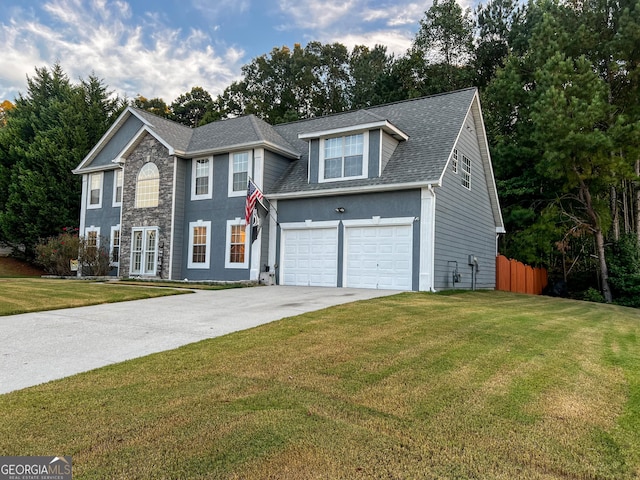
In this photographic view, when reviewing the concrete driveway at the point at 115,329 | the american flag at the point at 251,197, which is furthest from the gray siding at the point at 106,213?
the concrete driveway at the point at 115,329

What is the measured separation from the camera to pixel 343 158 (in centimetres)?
1464

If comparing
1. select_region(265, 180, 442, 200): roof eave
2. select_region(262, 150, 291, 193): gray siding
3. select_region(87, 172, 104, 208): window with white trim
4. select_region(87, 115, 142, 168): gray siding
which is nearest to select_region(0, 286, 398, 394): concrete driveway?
select_region(265, 180, 442, 200): roof eave

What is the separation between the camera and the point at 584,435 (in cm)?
312

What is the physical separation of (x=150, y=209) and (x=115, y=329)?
1183 cm

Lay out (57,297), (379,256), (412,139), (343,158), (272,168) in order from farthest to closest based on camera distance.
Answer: (272,168), (412,139), (343,158), (379,256), (57,297)

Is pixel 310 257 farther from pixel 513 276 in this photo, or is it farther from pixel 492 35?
pixel 492 35

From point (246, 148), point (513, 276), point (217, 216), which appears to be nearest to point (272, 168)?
point (246, 148)

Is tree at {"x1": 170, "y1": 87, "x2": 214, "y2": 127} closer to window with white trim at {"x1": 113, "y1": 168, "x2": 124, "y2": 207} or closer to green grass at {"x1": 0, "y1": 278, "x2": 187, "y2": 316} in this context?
window with white trim at {"x1": 113, "y1": 168, "x2": 124, "y2": 207}

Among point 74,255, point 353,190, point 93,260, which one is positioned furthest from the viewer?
point 74,255

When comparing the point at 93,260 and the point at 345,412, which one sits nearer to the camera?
the point at 345,412

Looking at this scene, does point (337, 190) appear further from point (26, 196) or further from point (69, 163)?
point (26, 196)

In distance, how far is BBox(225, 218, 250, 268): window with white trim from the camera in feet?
51.8

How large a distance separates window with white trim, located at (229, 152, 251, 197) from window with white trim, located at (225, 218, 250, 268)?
1.08 metres

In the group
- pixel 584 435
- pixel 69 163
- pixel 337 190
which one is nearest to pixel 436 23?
pixel 337 190
